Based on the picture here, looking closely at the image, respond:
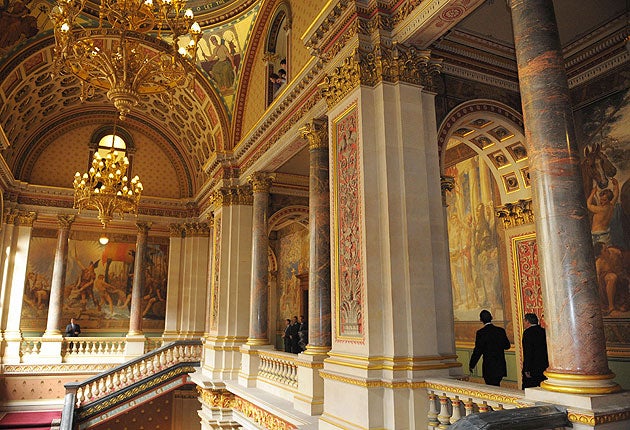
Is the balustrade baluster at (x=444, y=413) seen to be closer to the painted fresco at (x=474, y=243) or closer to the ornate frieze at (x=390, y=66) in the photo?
the ornate frieze at (x=390, y=66)

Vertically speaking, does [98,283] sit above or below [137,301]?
above

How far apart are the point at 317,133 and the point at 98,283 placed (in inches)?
507

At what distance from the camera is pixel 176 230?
17.6 metres

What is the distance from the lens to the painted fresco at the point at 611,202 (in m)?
6.87

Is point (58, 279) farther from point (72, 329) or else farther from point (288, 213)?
point (288, 213)

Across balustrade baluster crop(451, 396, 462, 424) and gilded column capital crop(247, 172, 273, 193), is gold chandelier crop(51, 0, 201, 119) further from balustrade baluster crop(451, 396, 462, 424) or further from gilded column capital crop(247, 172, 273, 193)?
balustrade baluster crop(451, 396, 462, 424)

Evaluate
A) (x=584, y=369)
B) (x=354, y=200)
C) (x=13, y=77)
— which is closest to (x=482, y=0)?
(x=354, y=200)

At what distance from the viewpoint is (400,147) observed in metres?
6.09

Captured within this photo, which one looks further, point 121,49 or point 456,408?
point 121,49

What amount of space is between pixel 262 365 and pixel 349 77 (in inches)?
240

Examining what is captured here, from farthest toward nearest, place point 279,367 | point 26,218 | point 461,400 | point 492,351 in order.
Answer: point 26,218 → point 279,367 → point 492,351 → point 461,400

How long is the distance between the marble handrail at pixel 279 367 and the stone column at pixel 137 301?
7987 mm

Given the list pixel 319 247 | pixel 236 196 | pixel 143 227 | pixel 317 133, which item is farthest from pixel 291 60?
pixel 143 227

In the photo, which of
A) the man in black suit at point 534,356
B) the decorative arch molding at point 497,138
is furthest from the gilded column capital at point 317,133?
the man in black suit at point 534,356
